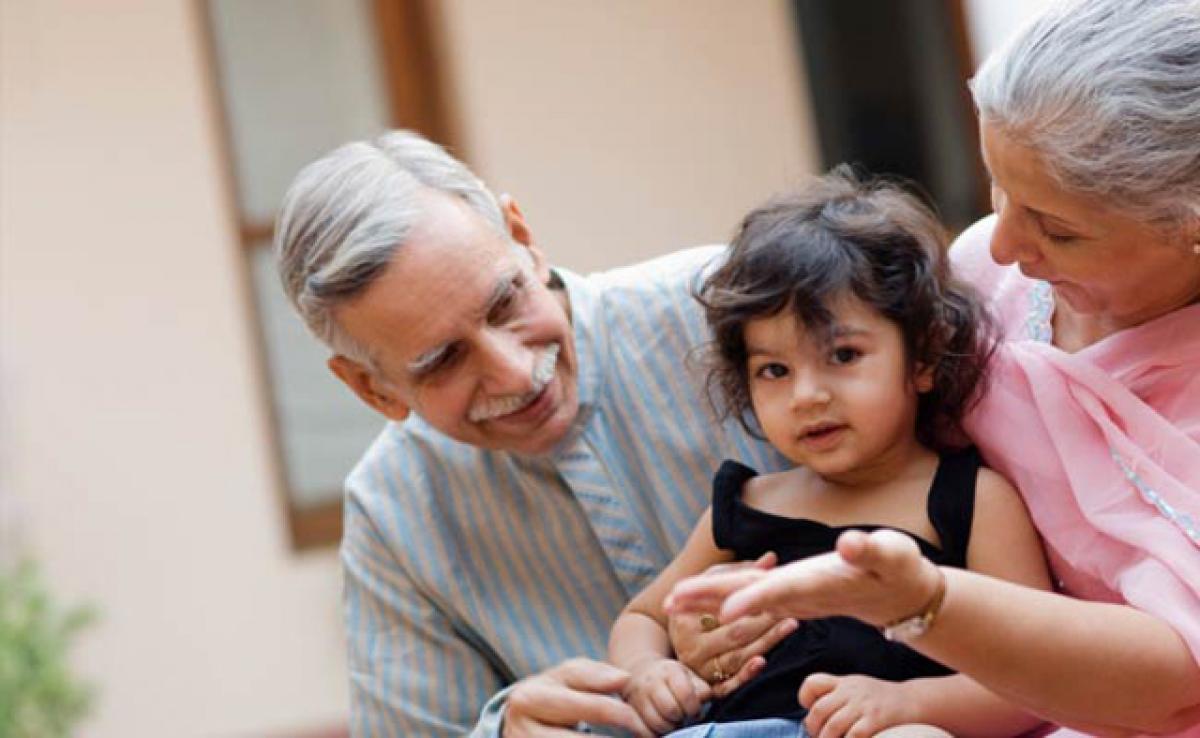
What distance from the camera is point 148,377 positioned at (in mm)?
7324

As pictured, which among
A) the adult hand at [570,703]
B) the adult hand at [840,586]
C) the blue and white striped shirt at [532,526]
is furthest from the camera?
the blue and white striped shirt at [532,526]

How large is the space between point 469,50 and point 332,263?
15.1 ft

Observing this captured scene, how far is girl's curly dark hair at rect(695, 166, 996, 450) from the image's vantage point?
8.37 ft

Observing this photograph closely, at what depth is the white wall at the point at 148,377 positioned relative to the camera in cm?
727

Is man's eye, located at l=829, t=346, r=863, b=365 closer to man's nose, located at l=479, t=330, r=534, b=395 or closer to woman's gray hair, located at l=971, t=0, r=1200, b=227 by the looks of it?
woman's gray hair, located at l=971, t=0, r=1200, b=227

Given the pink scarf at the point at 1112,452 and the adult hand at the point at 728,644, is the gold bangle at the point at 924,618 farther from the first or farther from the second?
the adult hand at the point at 728,644

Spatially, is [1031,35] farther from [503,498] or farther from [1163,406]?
[503,498]

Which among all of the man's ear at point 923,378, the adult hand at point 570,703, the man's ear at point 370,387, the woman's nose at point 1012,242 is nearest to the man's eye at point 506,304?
the man's ear at point 370,387

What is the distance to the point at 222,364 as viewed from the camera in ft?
24.1

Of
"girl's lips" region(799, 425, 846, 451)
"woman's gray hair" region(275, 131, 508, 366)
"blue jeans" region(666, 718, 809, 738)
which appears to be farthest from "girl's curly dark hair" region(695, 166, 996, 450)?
"woman's gray hair" region(275, 131, 508, 366)

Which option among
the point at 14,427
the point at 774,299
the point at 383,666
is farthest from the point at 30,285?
the point at 774,299

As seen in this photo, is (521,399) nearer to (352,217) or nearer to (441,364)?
(441,364)

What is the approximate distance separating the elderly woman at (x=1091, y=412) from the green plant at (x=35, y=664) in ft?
15.0

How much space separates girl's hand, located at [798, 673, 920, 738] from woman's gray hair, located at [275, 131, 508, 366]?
86cm
